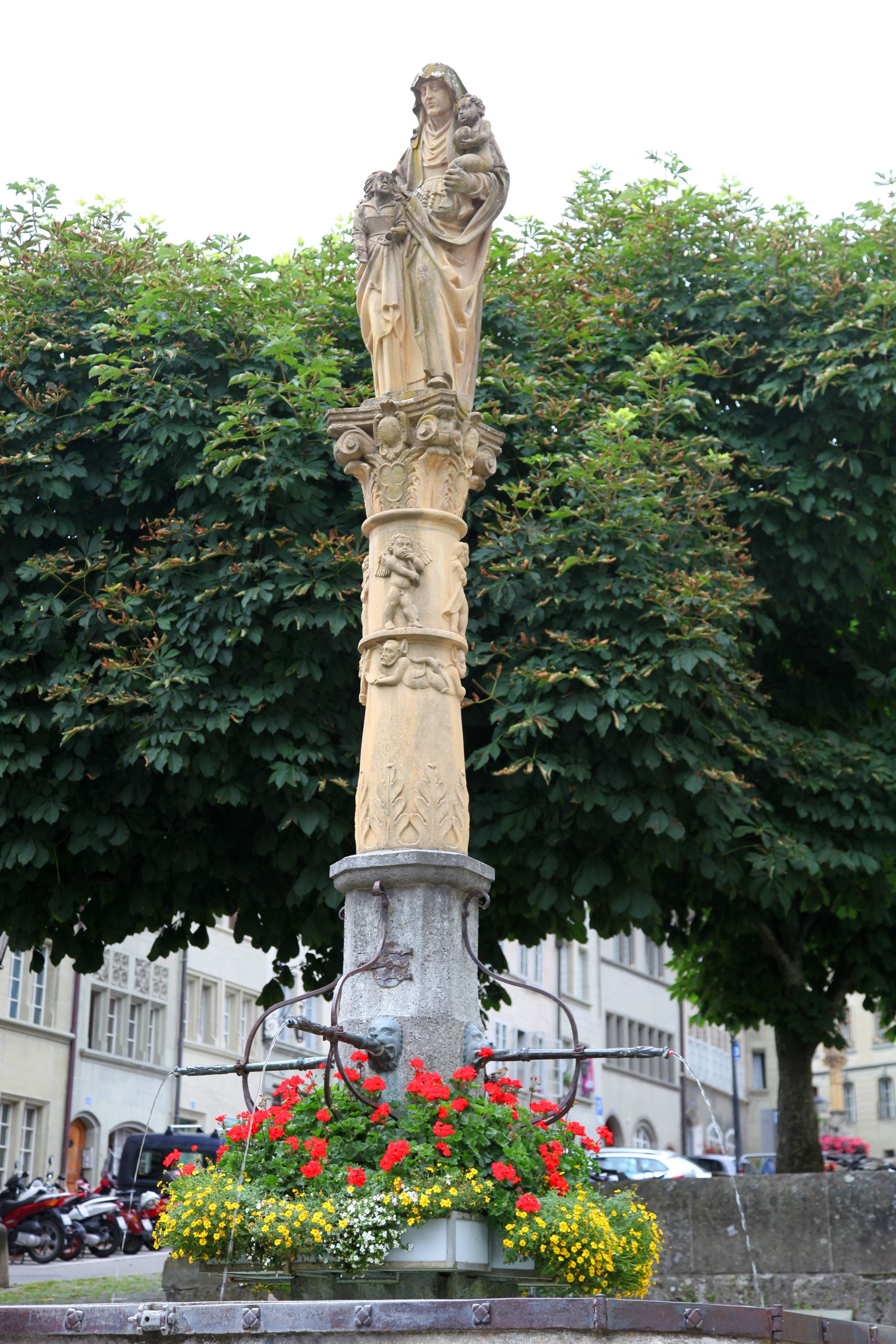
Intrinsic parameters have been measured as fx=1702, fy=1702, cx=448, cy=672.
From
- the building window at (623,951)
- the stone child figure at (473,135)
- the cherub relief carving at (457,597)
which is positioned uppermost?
the building window at (623,951)

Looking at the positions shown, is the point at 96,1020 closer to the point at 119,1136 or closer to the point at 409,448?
the point at 119,1136

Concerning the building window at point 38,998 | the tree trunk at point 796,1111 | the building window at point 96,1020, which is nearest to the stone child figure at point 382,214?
the tree trunk at point 796,1111

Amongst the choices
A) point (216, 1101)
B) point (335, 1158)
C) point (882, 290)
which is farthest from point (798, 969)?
point (216, 1101)

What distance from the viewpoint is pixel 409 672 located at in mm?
8727

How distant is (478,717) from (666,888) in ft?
11.0

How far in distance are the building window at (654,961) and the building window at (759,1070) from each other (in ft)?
33.1

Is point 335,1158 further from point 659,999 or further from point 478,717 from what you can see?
point 659,999

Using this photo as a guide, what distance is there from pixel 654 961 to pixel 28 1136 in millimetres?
35004

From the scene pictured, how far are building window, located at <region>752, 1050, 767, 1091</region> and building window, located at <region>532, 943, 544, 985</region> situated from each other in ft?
70.6

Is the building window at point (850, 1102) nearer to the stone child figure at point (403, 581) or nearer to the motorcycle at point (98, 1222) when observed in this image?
the motorcycle at point (98, 1222)

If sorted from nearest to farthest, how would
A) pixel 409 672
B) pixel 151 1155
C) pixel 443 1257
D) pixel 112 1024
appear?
pixel 443 1257 → pixel 409 672 → pixel 151 1155 → pixel 112 1024

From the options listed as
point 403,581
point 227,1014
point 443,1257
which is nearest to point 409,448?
point 403,581

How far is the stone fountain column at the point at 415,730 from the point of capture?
26.6 ft

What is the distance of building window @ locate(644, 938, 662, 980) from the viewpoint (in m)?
64.6
